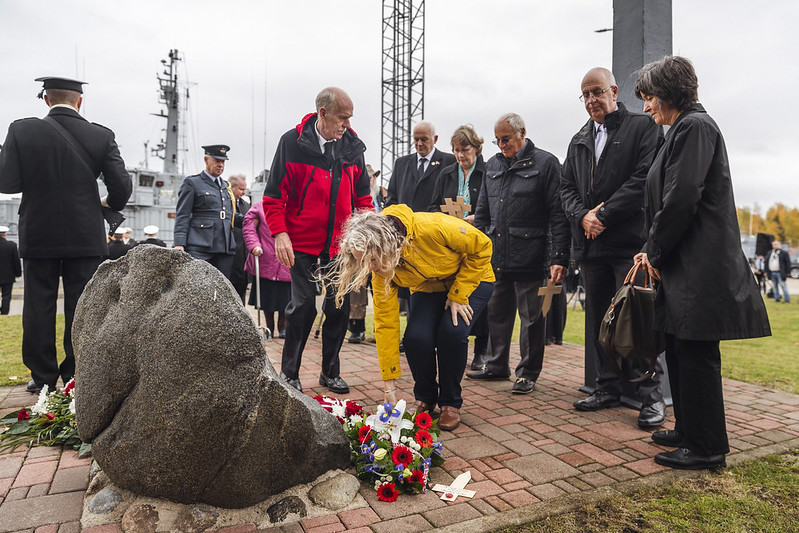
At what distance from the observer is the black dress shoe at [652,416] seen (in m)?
3.57

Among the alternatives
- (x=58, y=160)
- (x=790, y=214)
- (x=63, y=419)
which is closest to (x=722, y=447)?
(x=63, y=419)

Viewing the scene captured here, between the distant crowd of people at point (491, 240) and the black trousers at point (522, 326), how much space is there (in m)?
0.01

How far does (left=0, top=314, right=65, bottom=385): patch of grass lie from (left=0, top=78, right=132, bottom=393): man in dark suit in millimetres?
701

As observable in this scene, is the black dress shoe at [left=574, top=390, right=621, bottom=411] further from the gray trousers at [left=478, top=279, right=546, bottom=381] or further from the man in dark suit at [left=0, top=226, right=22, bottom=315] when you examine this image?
the man in dark suit at [left=0, top=226, right=22, bottom=315]

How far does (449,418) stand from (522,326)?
1.42 m

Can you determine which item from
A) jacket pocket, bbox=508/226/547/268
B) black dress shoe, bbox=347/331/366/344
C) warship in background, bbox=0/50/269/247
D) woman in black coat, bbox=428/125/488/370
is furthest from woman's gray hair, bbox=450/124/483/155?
warship in background, bbox=0/50/269/247

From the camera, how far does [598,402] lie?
4016 mm

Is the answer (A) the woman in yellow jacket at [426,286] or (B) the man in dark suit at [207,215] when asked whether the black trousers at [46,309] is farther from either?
(A) the woman in yellow jacket at [426,286]

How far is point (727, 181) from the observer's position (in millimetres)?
2883

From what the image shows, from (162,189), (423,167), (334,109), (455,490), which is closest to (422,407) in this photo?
(455,490)

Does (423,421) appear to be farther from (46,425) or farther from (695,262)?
(46,425)

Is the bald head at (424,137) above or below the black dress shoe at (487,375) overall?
above

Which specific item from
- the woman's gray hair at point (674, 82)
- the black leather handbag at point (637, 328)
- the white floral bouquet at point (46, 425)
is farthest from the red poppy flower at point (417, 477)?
the woman's gray hair at point (674, 82)

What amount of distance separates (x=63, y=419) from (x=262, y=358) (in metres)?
1.89
